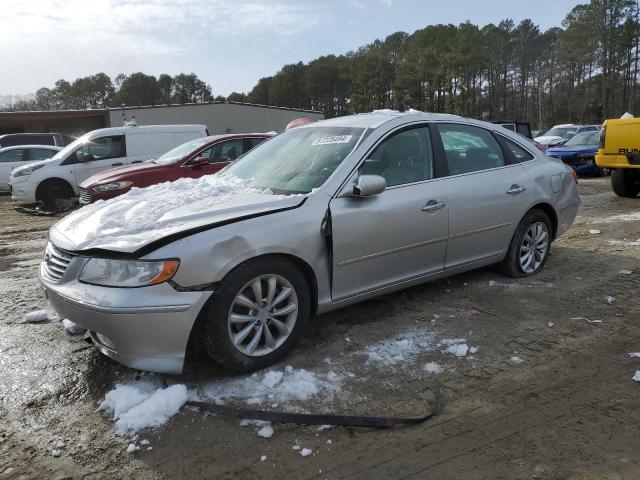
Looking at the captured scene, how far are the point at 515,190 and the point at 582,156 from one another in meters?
12.7

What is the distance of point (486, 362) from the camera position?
348 centimetres

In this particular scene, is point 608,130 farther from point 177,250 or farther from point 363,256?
point 177,250

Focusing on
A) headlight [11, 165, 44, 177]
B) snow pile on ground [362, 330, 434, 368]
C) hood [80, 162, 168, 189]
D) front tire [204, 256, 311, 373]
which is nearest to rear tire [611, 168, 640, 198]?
snow pile on ground [362, 330, 434, 368]

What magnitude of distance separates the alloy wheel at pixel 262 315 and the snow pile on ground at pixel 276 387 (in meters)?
0.18

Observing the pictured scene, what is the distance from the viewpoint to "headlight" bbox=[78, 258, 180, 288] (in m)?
2.91

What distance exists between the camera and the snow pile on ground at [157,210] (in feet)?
10.3

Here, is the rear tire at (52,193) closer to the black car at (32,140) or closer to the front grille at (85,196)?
the front grille at (85,196)

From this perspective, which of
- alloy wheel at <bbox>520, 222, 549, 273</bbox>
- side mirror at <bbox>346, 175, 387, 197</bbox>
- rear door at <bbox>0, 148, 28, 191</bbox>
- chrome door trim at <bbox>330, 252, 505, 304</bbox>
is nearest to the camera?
side mirror at <bbox>346, 175, 387, 197</bbox>

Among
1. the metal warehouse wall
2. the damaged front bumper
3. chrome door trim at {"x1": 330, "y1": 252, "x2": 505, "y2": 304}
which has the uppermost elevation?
the metal warehouse wall

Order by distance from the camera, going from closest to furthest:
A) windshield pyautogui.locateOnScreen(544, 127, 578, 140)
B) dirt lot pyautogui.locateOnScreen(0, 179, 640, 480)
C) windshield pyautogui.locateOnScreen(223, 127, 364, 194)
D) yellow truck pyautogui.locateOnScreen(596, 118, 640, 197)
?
dirt lot pyautogui.locateOnScreen(0, 179, 640, 480) → windshield pyautogui.locateOnScreen(223, 127, 364, 194) → yellow truck pyautogui.locateOnScreen(596, 118, 640, 197) → windshield pyautogui.locateOnScreen(544, 127, 578, 140)

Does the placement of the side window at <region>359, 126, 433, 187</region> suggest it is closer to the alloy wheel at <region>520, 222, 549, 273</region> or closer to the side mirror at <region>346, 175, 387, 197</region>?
the side mirror at <region>346, 175, 387, 197</region>

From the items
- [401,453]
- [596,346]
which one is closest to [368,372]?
[401,453]

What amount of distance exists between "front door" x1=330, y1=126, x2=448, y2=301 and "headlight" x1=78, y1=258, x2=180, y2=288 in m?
1.16

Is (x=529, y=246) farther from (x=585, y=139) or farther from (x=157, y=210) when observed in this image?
(x=585, y=139)
